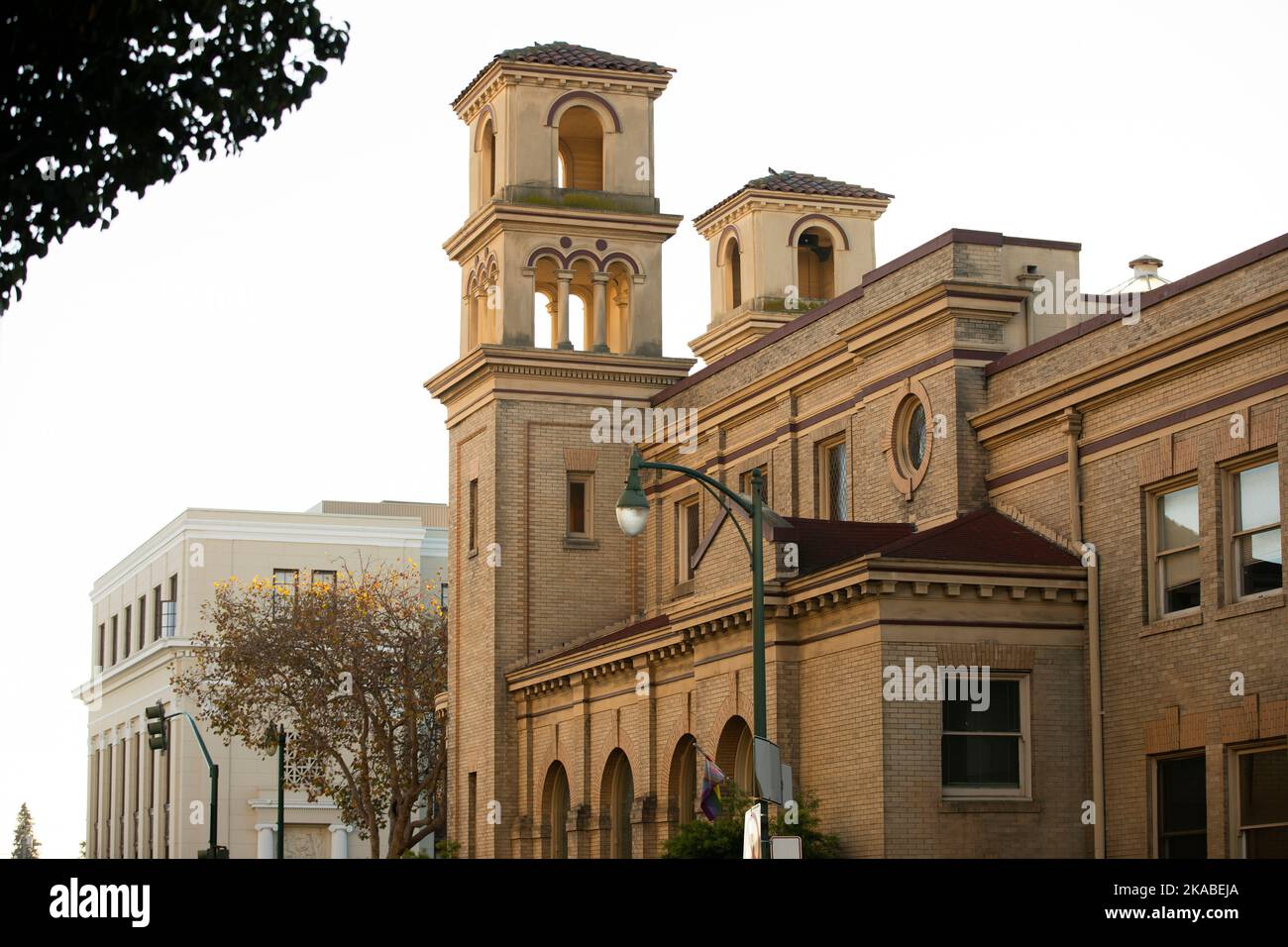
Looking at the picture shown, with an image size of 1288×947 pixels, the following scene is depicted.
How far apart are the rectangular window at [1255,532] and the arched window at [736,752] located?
9.82 meters

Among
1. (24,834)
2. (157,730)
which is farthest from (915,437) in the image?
(24,834)

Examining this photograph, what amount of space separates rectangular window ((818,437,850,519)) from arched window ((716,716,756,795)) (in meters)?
6.10

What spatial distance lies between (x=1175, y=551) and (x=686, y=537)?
59.6 ft

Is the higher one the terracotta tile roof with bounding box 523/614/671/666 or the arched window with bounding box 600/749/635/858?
the terracotta tile roof with bounding box 523/614/671/666

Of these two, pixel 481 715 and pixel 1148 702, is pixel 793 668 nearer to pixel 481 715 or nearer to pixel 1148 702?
pixel 1148 702

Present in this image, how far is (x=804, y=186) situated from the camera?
56438 millimetres

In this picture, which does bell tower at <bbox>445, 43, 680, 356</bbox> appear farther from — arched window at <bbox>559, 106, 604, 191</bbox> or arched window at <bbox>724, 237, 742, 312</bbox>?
arched window at <bbox>724, 237, 742, 312</bbox>

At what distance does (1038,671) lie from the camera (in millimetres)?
33031

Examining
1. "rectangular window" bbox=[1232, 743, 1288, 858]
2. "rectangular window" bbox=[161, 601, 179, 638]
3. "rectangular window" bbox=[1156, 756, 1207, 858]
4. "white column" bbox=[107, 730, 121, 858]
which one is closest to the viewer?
"rectangular window" bbox=[1232, 743, 1288, 858]

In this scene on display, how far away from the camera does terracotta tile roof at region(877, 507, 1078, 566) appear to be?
3294 cm

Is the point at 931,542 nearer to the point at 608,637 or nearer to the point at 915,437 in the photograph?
the point at 915,437

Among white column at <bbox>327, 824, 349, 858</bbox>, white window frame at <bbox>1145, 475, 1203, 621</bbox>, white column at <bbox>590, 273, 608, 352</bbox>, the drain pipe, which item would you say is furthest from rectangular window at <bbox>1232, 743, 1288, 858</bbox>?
white column at <bbox>327, 824, 349, 858</bbox>
